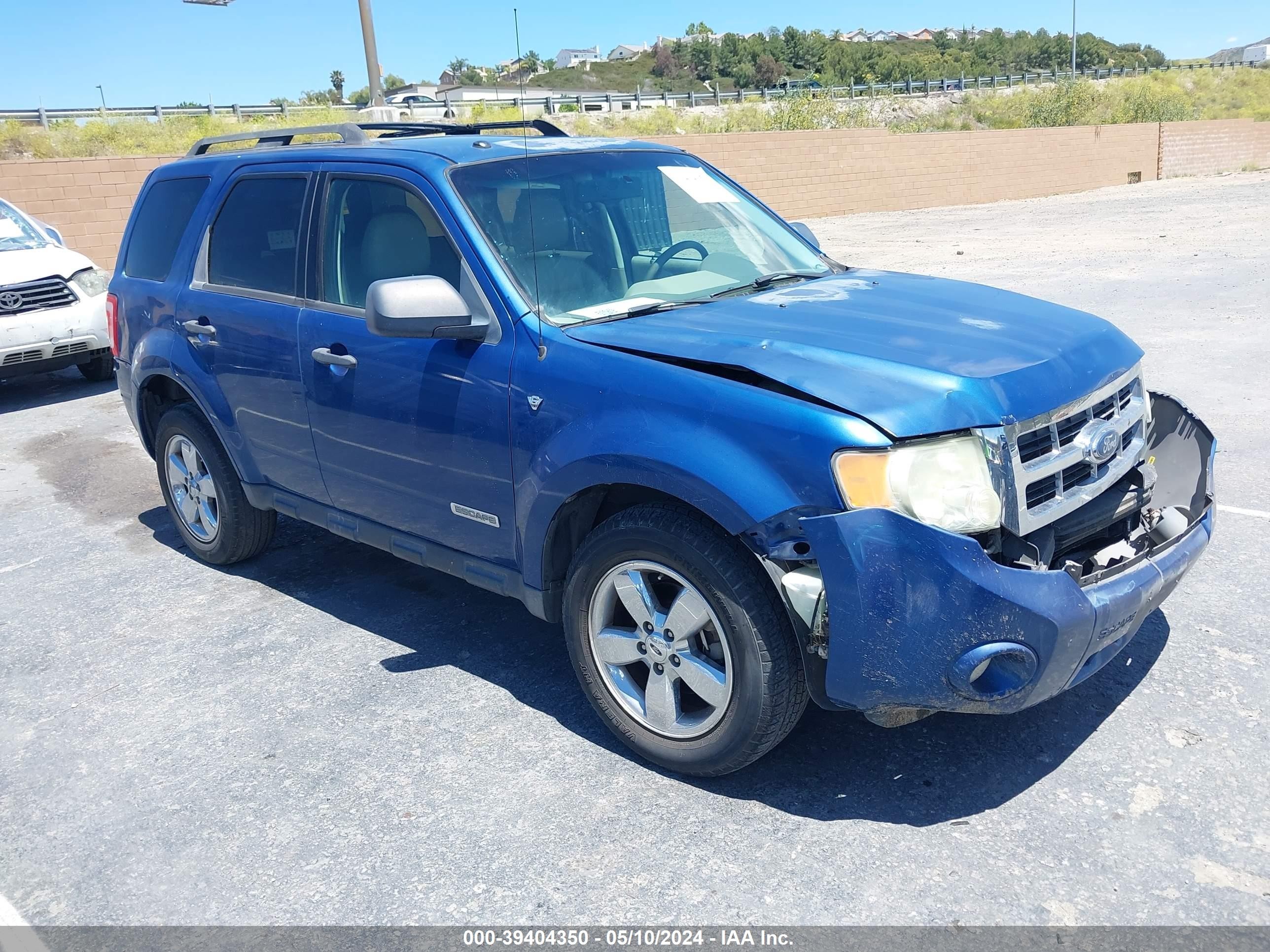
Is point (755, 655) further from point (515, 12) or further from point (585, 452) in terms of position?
point (515, 12)

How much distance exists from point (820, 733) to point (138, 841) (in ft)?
7.03

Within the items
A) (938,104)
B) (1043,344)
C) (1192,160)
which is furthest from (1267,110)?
(1043,344)

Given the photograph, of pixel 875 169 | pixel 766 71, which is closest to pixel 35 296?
pixel 875 169

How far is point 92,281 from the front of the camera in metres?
10.2

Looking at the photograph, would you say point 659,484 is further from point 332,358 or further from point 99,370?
point 99,370

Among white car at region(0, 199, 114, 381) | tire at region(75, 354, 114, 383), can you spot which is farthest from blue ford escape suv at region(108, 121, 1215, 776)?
tire at region(75, 354, 114, 383)

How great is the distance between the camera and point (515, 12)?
299 centimetres

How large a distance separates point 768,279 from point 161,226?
313 centimetres

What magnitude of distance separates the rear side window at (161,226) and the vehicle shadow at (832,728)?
6.06ft

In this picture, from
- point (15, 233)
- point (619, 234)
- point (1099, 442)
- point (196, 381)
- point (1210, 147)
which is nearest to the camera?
point (1099, 442)

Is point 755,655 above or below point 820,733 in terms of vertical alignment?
above

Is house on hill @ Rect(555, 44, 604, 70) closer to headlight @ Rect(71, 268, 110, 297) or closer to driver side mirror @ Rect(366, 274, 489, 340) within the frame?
driver side mirror @ Rect(366, 274, 489, 340)

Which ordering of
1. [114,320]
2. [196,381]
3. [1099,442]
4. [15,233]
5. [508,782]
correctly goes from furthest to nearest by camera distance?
1. [15,233]
2. [114,320]
3. [196,381]
4. [508,782]
5. [1099,442]

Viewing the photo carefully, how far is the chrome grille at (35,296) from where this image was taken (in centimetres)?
946
